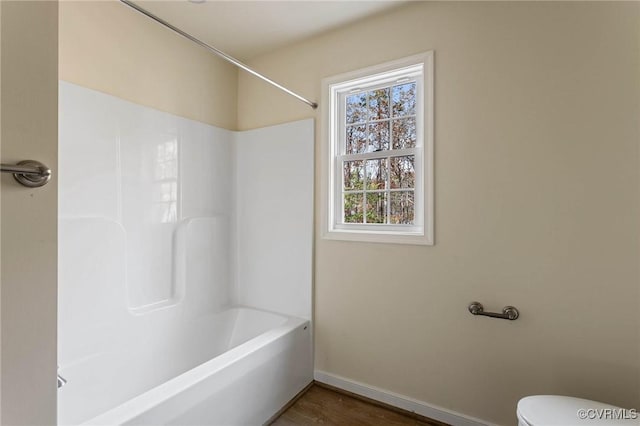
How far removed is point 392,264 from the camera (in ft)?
6.52

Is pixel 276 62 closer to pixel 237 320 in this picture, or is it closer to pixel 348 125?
pixel 348 125

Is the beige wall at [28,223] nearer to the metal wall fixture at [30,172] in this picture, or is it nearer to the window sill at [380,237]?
the metal wall fixture at [30,172]

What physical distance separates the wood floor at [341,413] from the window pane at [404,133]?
1734mm

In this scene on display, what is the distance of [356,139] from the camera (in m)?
2.25

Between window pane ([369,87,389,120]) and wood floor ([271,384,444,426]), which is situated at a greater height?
window pane ([369,87,389,120])

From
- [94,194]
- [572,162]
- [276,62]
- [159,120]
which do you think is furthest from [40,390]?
[276,62]

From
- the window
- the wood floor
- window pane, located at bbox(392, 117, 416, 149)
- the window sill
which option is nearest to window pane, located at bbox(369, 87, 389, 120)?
the window

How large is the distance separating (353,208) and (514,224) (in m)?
1.01

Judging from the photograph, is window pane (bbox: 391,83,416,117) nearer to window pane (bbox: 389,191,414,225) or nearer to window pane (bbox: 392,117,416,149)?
window pane (bbox: 392,117,416,149)

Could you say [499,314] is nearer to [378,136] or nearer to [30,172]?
[378,136]

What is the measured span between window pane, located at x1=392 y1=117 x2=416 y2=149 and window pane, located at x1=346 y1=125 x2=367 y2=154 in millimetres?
227

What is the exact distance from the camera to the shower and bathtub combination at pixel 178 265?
1610 millimetres

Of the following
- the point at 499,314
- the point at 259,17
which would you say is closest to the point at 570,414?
the point at 499,314
